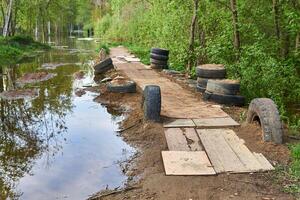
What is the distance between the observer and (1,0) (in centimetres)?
3597

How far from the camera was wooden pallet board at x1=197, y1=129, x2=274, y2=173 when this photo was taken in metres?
5.56

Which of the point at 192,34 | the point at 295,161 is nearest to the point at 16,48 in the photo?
the point at 192,34

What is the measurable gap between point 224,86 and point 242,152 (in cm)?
308

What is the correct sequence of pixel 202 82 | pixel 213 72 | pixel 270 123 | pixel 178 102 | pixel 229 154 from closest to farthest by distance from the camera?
pixel 229 154
pixel 270 123
pixel 178 102
pixel 213 72
pixel 202 82

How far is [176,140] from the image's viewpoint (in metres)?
6.78

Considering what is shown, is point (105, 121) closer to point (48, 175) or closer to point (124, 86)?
point (124, 86)

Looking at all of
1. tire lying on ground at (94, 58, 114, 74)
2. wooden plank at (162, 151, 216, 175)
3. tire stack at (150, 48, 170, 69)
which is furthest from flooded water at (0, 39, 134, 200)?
tire stack at (150, 48, 170, 69)


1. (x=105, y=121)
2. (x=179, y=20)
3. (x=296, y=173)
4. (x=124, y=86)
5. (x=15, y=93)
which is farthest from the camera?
(x=179, y=20)

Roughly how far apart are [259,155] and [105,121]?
4.03 m

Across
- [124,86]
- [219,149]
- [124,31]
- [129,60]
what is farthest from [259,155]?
[124,31]

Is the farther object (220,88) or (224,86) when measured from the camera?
(220,88)

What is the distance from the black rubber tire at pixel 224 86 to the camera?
8961mm

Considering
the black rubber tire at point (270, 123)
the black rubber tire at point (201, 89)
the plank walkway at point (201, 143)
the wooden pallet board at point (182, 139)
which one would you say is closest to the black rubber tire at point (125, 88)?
the plank walkway at point (201, 143)

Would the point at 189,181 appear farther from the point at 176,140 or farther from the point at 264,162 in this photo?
the point at 176,140
